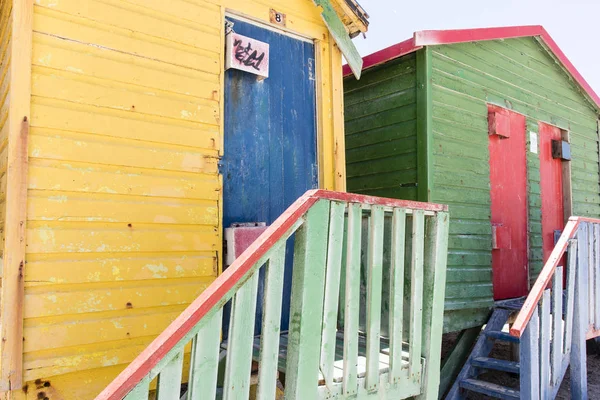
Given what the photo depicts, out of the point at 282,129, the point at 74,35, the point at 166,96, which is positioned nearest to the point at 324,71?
the point at 282,129

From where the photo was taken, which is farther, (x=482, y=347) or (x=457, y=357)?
(x=457, y=357)

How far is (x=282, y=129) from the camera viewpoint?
435 centimetres

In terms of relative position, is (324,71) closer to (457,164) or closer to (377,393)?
(457,164)

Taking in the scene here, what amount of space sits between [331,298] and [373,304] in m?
0.34

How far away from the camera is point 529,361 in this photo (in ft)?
13.0

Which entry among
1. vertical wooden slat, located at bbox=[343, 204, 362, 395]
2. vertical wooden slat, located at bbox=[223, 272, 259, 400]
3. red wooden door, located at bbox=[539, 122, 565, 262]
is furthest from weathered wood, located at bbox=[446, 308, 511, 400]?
vertical wooden slat, located at bbox=[223, 272, 259, 400]

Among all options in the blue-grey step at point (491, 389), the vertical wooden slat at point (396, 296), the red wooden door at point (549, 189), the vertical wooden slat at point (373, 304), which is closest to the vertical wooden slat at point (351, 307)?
the vertical wooden slat at point (373, 304)

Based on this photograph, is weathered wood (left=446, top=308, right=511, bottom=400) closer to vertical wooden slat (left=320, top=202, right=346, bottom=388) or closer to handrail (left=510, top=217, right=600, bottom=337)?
handrail (left=510, top=217, right=600, bottom=337)

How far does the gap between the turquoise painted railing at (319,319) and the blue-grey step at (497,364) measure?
2.28m

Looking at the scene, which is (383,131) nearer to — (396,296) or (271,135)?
(271,135)

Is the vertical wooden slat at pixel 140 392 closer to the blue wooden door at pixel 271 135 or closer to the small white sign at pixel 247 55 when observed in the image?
the blue wooden door at pixel 271 135

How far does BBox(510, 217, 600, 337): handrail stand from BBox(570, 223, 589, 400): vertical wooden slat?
19 centimetres

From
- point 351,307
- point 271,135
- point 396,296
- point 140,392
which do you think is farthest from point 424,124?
point 140,392

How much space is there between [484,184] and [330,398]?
4.33 meters
